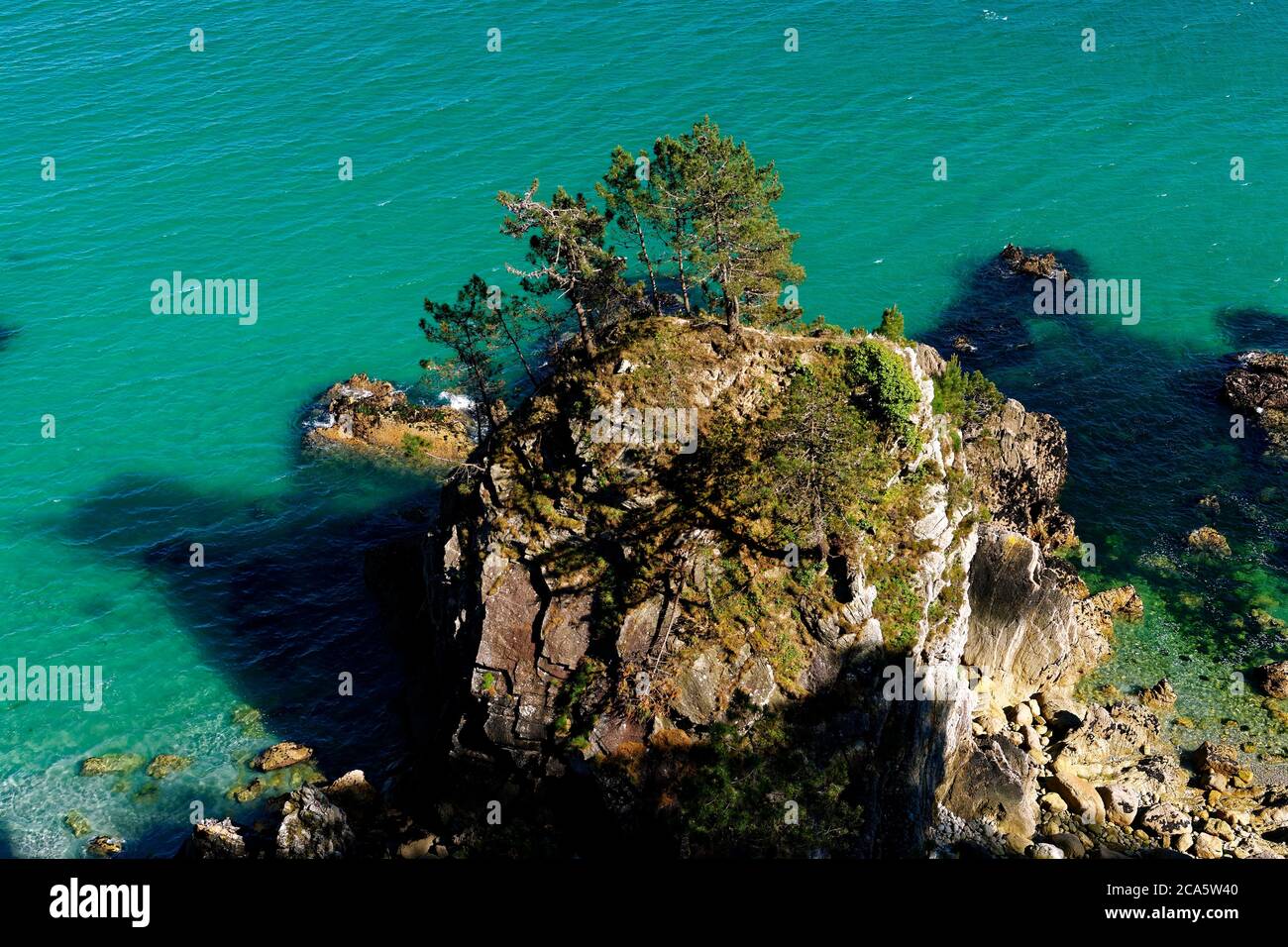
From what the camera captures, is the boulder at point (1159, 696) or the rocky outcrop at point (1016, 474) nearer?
the boulder at point (1159, 696)

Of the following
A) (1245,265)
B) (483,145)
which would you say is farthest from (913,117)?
(483,145)

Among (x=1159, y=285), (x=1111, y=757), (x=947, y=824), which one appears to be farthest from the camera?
(x=1159, y=285)

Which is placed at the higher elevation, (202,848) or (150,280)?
(150,280)

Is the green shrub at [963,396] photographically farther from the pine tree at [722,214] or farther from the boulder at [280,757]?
the boulder at [280,757]

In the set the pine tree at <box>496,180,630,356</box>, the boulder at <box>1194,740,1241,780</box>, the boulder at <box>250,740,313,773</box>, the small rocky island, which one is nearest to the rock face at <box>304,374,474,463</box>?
the small rocky island

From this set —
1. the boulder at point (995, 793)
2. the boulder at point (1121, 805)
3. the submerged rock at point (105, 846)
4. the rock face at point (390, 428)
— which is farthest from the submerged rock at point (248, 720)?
the boulder at point (1121, 805)

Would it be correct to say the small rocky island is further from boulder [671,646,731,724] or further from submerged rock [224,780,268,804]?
submerged rock [224,780,268,804]

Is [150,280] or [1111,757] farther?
[150,280]
